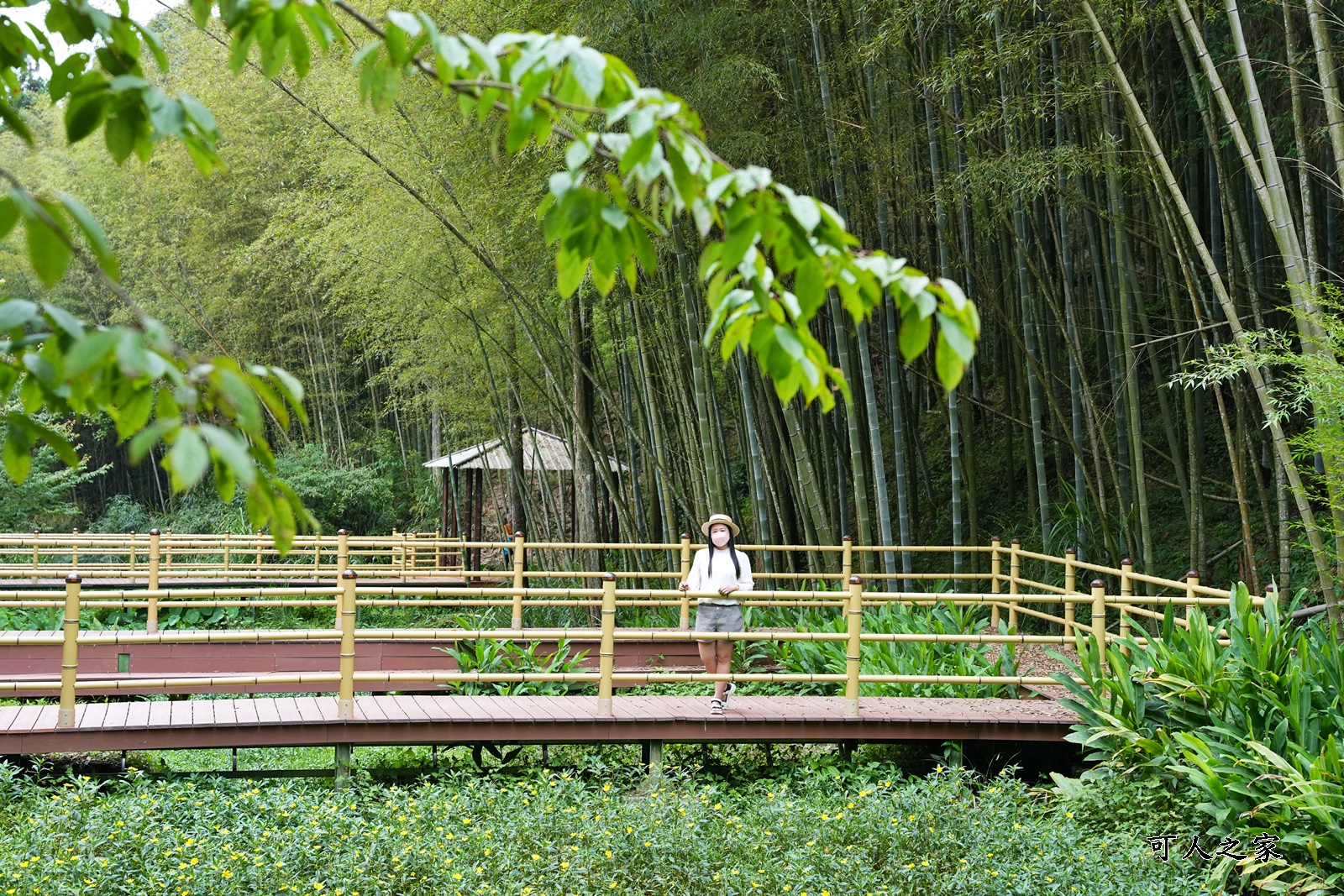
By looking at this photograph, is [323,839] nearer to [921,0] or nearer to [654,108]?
[654,108]

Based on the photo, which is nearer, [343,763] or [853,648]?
[343,763]

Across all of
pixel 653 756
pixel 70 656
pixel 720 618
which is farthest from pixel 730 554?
pixel 70 656

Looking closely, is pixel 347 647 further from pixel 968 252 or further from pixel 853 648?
pixel 968 252

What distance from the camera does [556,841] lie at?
3.76 meters

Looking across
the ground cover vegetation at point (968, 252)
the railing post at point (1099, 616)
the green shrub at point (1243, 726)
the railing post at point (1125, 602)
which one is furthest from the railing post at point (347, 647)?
the railing post at point (1125, 602)

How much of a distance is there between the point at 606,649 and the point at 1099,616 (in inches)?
82.3

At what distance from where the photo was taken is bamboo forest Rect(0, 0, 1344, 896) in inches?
55.2

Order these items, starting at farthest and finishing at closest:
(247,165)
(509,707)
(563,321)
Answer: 1. (247,165)
2. (563,321)
3. (509,707)

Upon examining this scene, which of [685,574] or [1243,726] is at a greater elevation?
[685,574]

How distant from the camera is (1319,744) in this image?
3.80 metres

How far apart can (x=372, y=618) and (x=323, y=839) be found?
6.42 metres

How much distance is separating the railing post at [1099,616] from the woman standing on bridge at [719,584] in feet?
4.83

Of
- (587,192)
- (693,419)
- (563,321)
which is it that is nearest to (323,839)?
(587,192)

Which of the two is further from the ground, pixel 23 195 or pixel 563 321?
pixel 563 321
